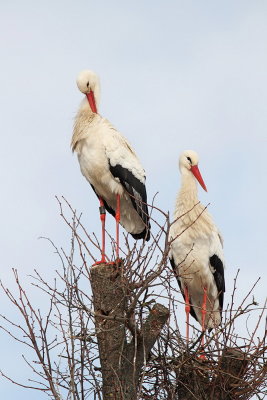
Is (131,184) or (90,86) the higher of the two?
(90,86)

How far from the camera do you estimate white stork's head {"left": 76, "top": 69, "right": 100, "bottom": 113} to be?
8.71 m

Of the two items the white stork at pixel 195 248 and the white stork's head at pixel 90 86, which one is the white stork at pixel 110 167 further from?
the white stork at pixel 195 248

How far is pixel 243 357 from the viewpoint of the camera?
6.94 m

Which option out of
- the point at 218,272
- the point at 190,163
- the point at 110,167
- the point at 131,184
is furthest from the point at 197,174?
the point at 110,167

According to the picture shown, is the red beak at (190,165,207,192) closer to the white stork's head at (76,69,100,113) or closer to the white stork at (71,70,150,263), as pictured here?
the white stork at (71,70,150,263)

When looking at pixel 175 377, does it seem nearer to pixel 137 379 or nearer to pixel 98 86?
pixel 137 379

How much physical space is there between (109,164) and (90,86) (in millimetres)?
831

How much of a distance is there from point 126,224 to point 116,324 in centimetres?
217

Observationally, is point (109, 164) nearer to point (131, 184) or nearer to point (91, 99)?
point (131, 184)

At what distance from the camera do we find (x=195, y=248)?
8.89 m

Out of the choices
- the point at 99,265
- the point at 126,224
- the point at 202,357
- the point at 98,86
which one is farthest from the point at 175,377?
the point at 98,86

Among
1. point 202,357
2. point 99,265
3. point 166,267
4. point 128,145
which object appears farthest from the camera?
point 128,145

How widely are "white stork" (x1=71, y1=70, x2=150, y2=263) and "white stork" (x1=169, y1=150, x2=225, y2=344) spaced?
1.47ft


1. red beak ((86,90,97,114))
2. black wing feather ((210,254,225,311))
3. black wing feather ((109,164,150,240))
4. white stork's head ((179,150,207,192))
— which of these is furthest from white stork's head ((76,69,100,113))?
black wing feather ((210,254,225,311))
